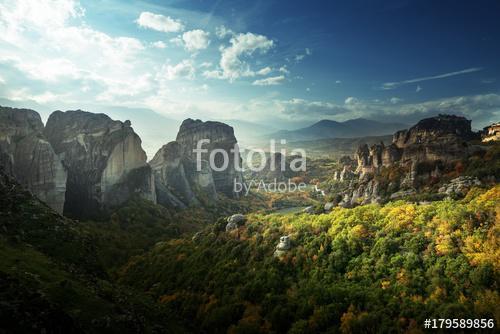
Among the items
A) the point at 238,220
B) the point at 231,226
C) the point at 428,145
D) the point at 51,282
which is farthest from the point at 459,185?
the point at 51,282

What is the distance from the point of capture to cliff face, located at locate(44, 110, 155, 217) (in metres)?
109

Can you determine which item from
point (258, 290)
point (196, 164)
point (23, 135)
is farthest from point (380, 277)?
point (196, 164)

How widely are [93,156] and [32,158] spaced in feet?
81.1

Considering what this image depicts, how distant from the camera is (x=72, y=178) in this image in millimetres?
110000

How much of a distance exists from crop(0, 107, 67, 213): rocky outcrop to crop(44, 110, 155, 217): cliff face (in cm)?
1342

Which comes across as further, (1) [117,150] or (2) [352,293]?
(1) [117,150]

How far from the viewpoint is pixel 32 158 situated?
88.1 m

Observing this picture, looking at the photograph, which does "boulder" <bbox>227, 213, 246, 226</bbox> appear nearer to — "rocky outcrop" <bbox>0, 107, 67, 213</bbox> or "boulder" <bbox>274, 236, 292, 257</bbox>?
"boulder" <bbox>274, 236, 292, 257</bbox>

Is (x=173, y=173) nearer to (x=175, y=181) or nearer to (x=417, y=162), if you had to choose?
(x=175, y=181)


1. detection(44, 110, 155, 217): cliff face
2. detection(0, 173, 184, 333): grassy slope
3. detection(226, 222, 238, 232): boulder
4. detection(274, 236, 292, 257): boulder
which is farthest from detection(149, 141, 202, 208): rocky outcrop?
detection(274, 236, 292, 257): boulder

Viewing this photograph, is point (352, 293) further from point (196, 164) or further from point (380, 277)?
point (196, 164)

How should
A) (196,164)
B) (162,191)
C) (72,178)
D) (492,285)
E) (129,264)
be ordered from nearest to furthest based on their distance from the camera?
(492,285) → (129,264) → (72,178) → (162,191) → (196,164)

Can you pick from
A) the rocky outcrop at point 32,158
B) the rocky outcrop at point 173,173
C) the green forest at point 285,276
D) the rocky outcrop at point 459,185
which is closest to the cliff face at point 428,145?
the rocky outcrop at point 459,185

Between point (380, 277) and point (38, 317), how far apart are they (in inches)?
1295
